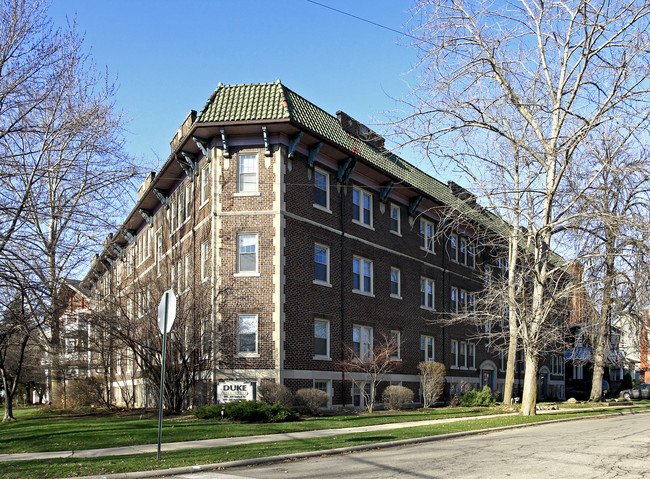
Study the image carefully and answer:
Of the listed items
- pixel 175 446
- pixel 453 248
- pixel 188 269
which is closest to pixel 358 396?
pixel 188 269

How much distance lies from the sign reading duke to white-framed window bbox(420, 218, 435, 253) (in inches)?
588

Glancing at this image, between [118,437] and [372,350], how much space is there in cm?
1308

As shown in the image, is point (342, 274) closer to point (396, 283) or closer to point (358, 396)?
point (358, 396)

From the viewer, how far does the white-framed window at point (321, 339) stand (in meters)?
25.0

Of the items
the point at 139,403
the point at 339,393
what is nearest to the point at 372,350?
the point at 339,393

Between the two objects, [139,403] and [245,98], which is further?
[139,403]

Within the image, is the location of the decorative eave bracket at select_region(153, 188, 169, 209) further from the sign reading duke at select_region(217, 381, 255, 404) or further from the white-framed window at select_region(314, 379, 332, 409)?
the white-framed window at select_region(314, 379, 332, 409)

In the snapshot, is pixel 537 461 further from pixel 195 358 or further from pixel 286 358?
pixel 195 358

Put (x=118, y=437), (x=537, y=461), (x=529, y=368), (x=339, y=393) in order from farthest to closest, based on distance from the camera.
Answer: (x=339, y=393)
(x=529, y=368)
(x=118, y=437)
(x=537, y=461)

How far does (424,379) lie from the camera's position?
29.9 metres

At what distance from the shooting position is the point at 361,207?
94.2 feet

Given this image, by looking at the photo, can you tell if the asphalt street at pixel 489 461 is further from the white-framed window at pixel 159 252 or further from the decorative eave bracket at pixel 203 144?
the white-framed window at pixel 159 252

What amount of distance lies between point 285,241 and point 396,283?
911 centimetres

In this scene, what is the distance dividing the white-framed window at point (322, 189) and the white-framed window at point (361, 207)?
205 centimetres
